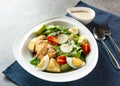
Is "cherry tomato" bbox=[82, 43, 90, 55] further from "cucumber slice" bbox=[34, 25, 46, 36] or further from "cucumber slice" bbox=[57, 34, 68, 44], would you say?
"cucumber slice" bbox=[34, 25, 46, 36]

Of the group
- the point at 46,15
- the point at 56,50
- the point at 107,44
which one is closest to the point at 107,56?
the point at 107,44

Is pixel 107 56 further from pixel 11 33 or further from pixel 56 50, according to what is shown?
pixel 11 33

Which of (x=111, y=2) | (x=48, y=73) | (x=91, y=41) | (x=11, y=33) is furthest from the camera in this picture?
(x=111, y=2)

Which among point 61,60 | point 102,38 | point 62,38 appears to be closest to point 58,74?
point 61,60

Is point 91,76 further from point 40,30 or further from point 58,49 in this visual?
point 40,30

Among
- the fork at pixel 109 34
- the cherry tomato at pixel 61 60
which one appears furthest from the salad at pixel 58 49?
the fork at pixel 109 34

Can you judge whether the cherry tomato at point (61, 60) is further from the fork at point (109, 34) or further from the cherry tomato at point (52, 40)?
the fork at point (109, 34)
